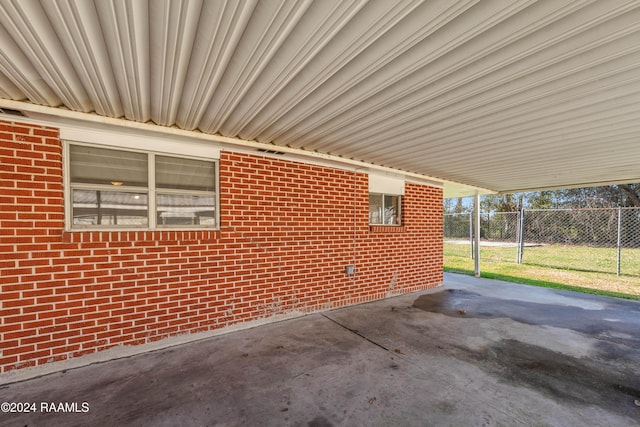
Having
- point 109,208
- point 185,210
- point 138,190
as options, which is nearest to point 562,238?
point 185,210

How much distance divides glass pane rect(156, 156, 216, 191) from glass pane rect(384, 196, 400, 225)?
12.5 ft

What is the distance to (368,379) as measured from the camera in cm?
275

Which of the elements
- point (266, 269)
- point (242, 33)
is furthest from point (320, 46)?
point (266, 269)

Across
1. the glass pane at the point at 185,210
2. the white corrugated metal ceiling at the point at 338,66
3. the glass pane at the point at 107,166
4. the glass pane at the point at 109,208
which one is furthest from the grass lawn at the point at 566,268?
the glass pane at the point at 107,166

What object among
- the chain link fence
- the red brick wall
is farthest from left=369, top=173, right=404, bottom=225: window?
the chain link fence

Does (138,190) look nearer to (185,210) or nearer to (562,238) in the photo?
(185,210)

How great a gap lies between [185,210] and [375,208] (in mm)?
3825

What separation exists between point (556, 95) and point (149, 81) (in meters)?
3.67

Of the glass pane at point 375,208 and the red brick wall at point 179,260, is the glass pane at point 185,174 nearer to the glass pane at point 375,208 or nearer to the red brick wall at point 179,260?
the red brick wall at point 179,260

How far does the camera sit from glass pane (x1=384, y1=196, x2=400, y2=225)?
6.08 m

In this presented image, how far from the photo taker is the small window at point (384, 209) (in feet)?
19.2

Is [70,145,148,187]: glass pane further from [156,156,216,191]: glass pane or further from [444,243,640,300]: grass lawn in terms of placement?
[444,243,640,300]: grass lawn

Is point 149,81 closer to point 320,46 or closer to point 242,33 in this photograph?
point 242,33

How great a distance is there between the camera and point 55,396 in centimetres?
248
